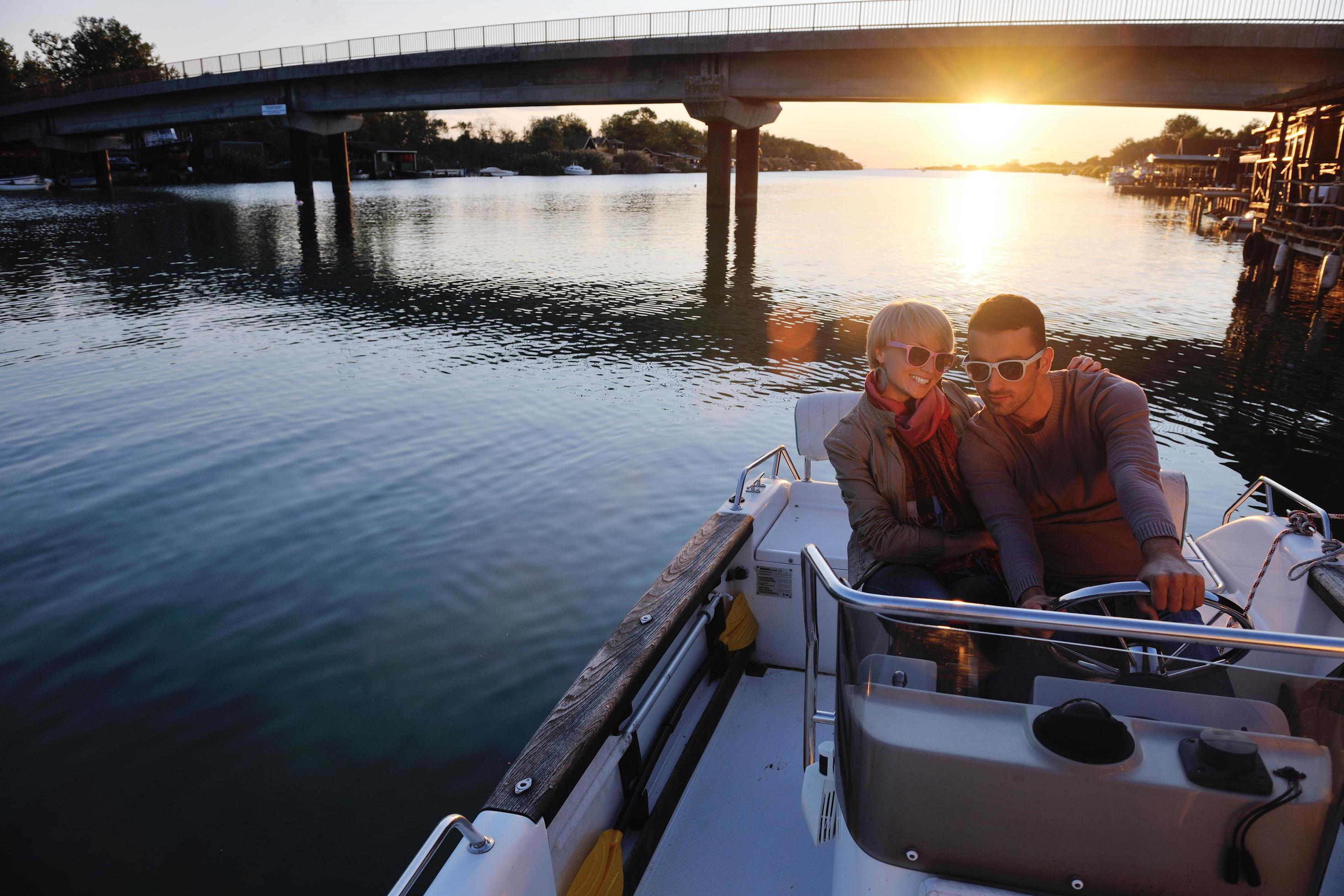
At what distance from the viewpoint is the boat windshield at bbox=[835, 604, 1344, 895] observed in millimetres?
1841

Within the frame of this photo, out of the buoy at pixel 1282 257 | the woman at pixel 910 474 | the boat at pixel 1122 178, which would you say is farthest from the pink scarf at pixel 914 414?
the boat at pixel 1122 178

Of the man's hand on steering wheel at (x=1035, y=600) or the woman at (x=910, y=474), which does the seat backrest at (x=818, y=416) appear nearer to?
the woman at (x=910, y=474)

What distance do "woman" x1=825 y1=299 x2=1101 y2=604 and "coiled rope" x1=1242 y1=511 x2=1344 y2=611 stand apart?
121cm

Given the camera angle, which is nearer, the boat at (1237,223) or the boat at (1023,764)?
the boat at (1023,764)

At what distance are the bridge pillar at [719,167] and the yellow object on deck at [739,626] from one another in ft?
123

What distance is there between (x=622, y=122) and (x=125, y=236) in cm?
14422

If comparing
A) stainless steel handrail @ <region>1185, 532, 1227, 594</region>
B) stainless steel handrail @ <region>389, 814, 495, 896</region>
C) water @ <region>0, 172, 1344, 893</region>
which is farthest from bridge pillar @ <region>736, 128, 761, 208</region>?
stainless steel handrail @ <region>389, 814, 495, 896</region>

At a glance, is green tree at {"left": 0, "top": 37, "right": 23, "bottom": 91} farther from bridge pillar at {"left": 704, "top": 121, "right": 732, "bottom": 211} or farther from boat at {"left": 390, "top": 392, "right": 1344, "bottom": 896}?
boat at {"left": 390, "top": 392, "right": 1344, "bottom": 896}

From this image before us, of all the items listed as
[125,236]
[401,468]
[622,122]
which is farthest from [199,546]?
[622,122]

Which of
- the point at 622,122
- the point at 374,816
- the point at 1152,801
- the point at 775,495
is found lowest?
the point at 374,816

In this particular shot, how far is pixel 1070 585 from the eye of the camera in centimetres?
330

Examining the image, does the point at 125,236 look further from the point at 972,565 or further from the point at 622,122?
the point at 622,122

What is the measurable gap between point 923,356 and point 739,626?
1.86 metres

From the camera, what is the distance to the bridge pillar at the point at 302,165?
49000mm
